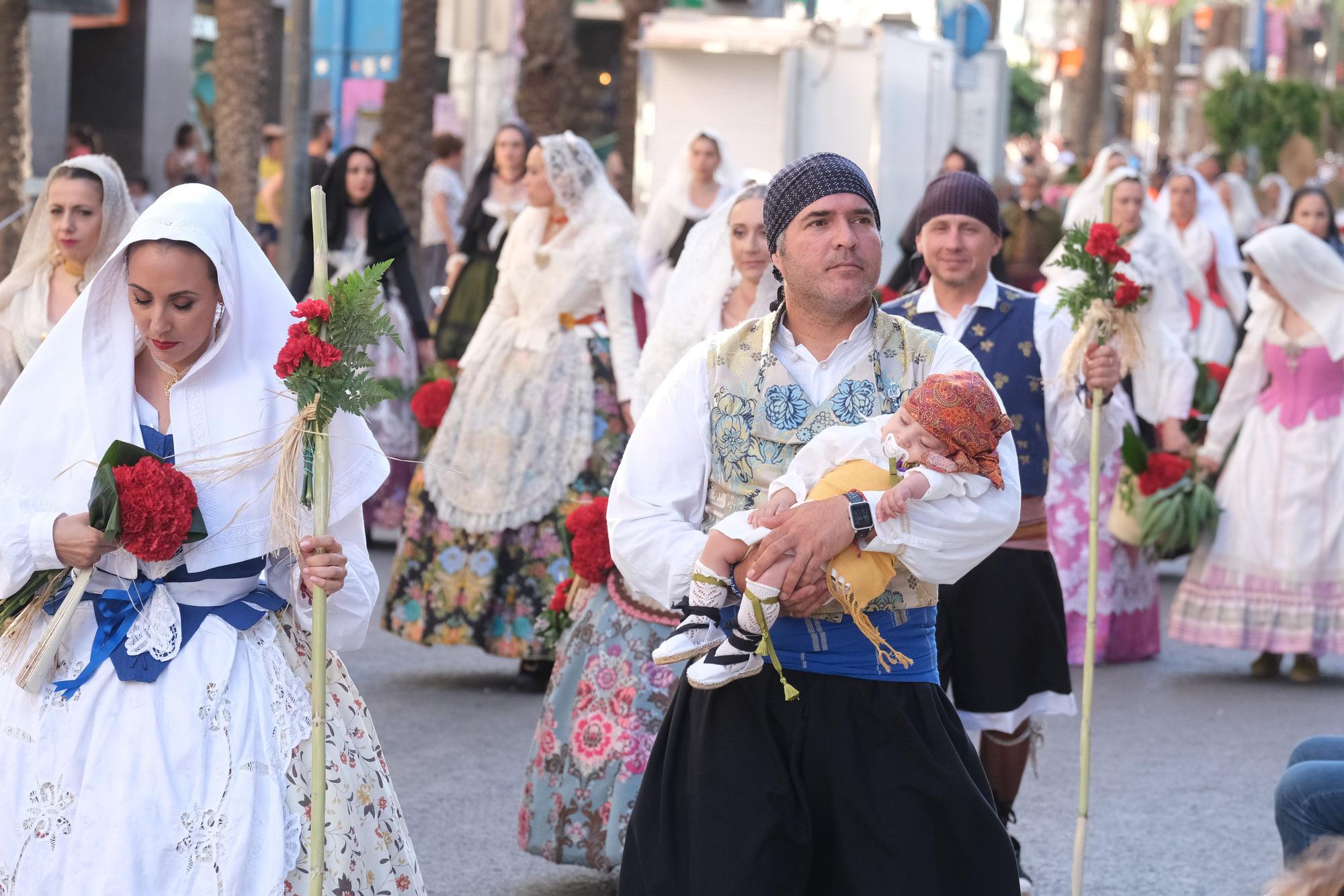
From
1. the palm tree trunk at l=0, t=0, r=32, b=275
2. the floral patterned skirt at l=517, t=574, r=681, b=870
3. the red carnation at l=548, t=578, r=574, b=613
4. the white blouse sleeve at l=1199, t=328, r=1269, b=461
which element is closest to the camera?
the floral patterned skirt at l=517, t=574, r=681, b=870

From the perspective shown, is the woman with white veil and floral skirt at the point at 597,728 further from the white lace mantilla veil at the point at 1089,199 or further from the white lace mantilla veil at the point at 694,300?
the white lace mantilla veil at the point at 1089,199

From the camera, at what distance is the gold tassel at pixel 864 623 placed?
3.74m

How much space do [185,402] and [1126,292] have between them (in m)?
2.83

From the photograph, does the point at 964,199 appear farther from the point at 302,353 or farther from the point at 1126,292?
the point at 302,353

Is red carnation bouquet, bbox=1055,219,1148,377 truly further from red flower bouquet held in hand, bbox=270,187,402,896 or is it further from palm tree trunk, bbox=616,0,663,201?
palm tree trunk, bbox=616,0,663,201

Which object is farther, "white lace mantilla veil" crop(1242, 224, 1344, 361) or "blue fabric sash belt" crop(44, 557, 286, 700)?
"white lace mantilla veil" crop(1242, 224, 1344, 361)

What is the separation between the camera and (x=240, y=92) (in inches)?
620

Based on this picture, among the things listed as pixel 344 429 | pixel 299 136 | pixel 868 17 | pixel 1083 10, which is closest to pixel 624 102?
pixel 868 17

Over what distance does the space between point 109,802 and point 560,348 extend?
5.03 metres

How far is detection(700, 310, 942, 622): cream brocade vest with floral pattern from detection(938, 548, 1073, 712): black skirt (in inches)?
75.0

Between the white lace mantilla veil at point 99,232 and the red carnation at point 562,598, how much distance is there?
75.7 inches

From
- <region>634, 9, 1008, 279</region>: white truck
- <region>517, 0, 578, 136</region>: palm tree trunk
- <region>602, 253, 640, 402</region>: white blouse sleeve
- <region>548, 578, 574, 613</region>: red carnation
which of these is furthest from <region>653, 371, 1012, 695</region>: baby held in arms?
<region>517, 0, 578, 136</region>: palm tree trunk

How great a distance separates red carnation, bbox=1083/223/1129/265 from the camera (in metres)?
5.62

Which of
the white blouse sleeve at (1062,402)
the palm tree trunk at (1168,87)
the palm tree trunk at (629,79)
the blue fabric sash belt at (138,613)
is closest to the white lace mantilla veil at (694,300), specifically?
the white blouse sleeve at (1062,402)
